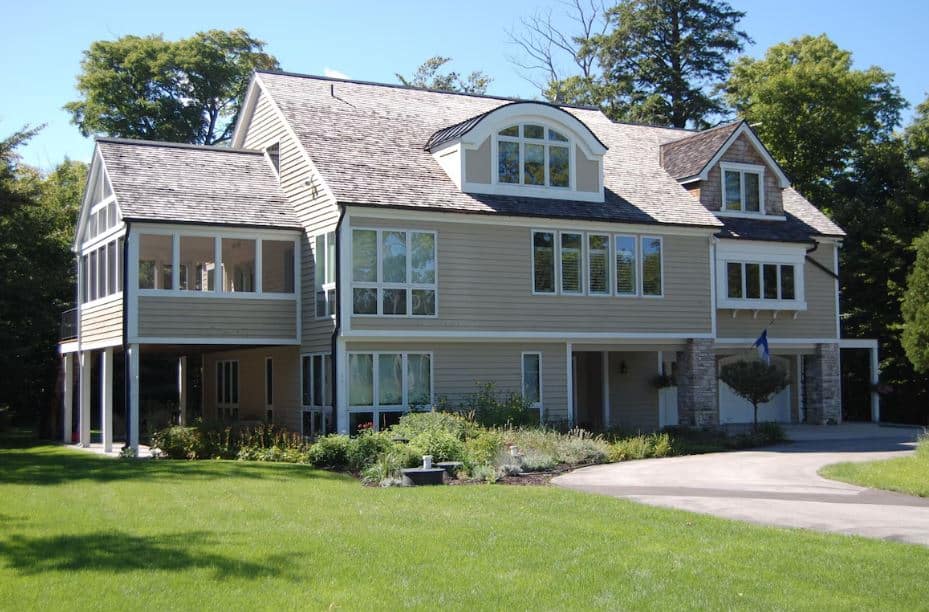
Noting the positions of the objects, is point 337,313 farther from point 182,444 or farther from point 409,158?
point 409,158

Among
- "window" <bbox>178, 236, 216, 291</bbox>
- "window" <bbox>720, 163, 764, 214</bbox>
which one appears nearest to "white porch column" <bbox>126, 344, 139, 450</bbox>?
"window" <bbox>178, 236, 216, 291</bbox>

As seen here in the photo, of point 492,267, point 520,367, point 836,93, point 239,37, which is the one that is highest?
point 239,37

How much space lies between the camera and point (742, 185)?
3016cm

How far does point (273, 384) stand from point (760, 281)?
13827 millimetres

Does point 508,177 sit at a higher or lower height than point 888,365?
higher

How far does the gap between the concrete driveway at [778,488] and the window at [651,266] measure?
5.12 metres

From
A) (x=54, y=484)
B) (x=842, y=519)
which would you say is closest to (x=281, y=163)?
(x=54, y=484)

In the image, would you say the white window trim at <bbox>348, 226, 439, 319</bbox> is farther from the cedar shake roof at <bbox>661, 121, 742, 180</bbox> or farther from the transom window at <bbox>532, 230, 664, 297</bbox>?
the cedar shake roof at <bbox>661, 121, 742, 180</bbox>

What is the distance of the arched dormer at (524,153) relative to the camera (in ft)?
81.9

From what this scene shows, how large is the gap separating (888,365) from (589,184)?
1586 centimetres

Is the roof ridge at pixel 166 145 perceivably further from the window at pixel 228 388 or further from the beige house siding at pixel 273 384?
the window at pixel 228 388

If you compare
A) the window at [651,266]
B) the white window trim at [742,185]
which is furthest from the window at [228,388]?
the white window trim at [742,185]

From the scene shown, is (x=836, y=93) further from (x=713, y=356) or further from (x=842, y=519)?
(x=842, y=519)

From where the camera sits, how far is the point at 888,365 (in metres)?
36.0
